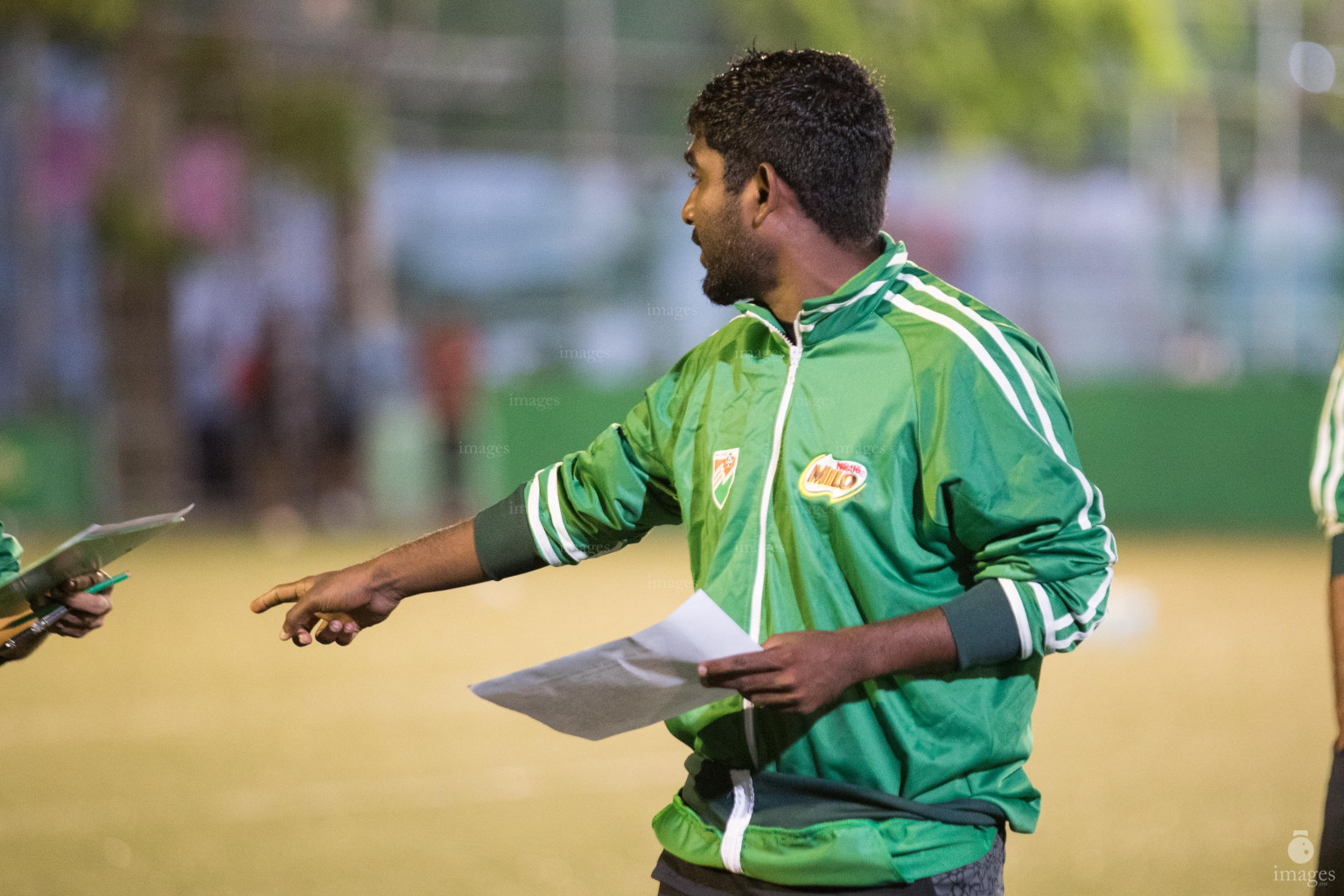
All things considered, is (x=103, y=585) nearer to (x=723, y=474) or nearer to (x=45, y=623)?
(x=45, y=623)

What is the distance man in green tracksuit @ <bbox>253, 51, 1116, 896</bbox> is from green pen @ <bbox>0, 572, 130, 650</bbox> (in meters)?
1.19

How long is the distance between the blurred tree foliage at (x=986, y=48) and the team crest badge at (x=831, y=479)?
1911 centimetres

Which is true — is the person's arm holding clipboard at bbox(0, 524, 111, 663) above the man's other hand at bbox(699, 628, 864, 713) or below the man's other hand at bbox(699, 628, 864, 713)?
below

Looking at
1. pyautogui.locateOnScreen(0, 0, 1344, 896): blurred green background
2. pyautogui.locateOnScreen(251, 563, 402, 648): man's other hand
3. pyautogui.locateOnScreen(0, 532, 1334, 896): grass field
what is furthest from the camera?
pyautogui.locateOnScreen(0, 0, 1344, 896): blurred green background

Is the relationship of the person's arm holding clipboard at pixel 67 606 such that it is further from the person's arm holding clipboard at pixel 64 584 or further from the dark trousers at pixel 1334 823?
the dark trousers at pixel 1334 823

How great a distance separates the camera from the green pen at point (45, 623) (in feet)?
9.20

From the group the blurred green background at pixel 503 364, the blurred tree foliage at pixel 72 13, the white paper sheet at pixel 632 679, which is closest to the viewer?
the white paper sheet at pixel 632 679

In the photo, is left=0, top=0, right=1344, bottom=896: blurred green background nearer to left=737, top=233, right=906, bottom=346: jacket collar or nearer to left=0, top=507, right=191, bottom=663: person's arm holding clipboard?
left=0, top=507, right=191, bottom=663: person's arm holding clipboard

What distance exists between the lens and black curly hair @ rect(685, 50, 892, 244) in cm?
232

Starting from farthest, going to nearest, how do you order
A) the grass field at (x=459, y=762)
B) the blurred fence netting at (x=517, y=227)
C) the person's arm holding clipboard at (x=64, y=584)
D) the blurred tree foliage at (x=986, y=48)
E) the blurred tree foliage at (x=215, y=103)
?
the blurred tree foliage at (x=986, y=48), the blurred fence netting at (x=517, y=227), the blurred tree foliage at (x=215, y=103), the grass field at (x=459, y=762), the person's arm holding clipboard at (x=64, y=584)

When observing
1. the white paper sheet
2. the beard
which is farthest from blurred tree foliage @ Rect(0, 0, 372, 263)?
the white paper sheet

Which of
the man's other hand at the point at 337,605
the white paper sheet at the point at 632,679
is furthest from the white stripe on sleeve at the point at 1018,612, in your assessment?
the man's other hand at the point at 337,605

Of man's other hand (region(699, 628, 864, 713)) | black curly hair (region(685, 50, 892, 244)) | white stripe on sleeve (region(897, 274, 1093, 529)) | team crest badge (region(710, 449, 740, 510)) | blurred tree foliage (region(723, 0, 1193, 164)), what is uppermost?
blurred tree foliage (region(723, 0, 1193, 164))

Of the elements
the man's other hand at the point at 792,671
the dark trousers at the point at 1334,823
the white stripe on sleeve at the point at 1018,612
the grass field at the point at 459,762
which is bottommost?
the grass field at the point at 459,762
